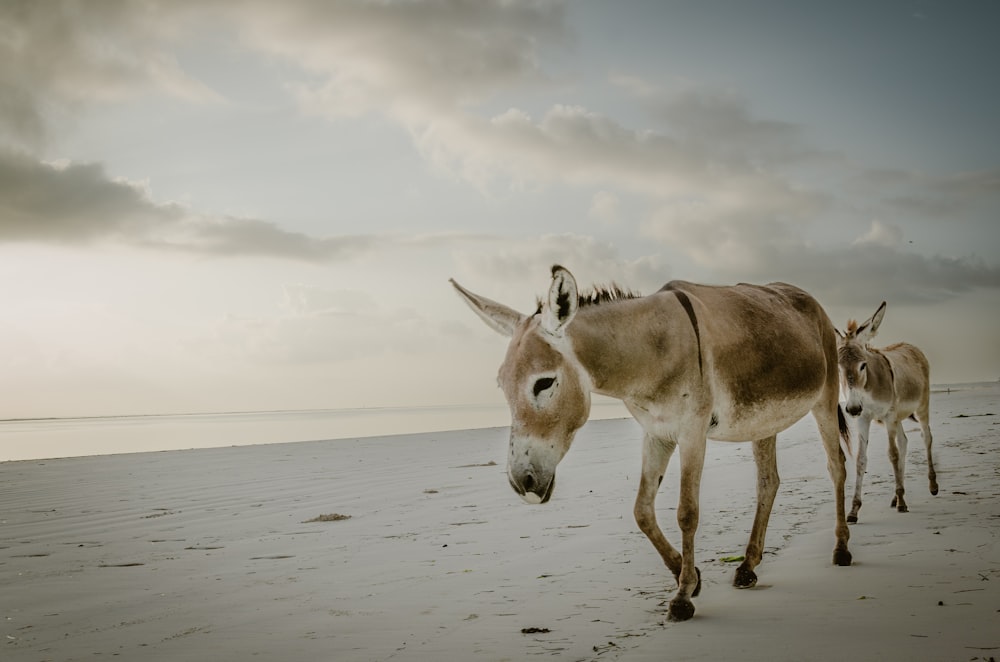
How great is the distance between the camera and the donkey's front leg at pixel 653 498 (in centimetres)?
445

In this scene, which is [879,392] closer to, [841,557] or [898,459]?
[898,459]

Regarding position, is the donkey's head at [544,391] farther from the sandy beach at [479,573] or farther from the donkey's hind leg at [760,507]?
the donkey's hind leg at [760,507]

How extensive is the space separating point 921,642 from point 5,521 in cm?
1003

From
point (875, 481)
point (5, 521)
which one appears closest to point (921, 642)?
point (875, 481)

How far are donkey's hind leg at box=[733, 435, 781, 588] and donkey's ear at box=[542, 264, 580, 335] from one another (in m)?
2.24

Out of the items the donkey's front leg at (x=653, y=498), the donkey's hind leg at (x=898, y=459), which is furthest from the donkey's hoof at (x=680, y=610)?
the donkey's hind leg at (x=898, y=459)

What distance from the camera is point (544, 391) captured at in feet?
13.0

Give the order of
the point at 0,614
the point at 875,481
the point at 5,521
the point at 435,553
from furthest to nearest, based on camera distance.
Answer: the point at 875,481, the point at 5,521, the point at 435,553, the point at 0,614

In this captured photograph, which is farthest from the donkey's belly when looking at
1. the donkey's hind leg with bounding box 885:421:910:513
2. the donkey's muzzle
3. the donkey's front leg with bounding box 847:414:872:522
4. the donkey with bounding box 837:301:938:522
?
the donkey's hind leg with bounding box 885:421:910:513

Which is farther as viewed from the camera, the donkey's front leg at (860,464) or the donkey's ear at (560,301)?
the donkey's front leg at (860,464)

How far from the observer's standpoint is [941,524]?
635 cm

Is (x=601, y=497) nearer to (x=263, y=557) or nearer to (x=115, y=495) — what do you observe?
(x=263, y=557)

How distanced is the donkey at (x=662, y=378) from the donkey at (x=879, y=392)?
374 centimetres

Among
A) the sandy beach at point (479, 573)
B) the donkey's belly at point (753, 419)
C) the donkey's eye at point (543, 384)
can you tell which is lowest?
the sandy beach at point (479, 573)
